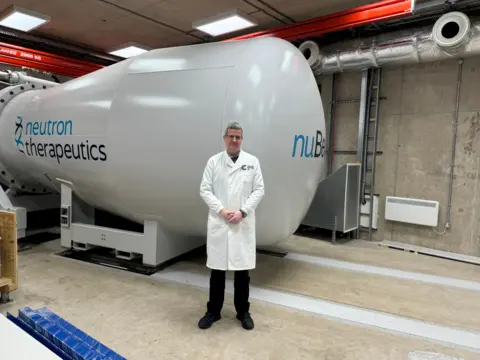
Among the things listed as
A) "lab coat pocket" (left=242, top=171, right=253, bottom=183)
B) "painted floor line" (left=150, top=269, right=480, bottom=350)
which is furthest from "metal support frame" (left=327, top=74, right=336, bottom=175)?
"lab coat pocket" (left=242, top=171, right=253, bottom=183)

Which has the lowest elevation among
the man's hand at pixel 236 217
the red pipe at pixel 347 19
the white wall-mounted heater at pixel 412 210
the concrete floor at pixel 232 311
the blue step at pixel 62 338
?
the concrete floor at pixel 232 311

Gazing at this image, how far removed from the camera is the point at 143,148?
328cm

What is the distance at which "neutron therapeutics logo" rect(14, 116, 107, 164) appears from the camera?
11.8ft

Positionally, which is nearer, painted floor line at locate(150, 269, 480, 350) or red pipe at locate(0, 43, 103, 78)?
painted floor line at locate(150, 269, 480, 350)

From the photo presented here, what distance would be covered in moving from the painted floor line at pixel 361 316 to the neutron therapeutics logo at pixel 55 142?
144cm

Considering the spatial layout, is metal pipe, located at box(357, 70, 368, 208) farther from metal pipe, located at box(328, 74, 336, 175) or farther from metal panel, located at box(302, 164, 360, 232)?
metal pipe, located at box(328, 74, 336, 175)

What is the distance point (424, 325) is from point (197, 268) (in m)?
2.20

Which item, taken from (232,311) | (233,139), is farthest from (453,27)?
(232,311)

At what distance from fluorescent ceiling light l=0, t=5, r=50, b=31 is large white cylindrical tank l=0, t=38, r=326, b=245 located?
83.5 inches

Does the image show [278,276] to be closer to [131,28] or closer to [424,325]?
[424,325]

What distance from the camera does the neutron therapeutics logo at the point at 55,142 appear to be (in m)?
3.60

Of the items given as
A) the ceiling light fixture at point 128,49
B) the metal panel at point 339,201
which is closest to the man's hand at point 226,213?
the metal panel at point 339,201

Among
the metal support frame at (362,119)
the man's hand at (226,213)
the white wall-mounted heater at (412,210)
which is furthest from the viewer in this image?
the metal support frame at (362,119)

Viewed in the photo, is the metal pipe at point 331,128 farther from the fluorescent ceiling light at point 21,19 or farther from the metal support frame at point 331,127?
the fluorescent ceiling light at point 21,19
